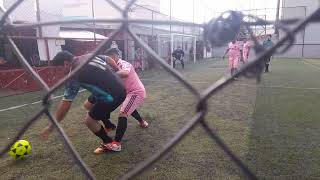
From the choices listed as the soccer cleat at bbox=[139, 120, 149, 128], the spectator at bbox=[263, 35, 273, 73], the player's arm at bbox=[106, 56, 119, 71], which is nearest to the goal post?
the spectator at bbox=[263, 35, 273, 73]

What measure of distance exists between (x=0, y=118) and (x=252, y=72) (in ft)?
21.5

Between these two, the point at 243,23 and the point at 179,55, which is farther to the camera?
the point at 179,55

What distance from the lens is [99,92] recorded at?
4117 millimetres

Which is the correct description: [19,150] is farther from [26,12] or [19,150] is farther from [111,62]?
[26,12]

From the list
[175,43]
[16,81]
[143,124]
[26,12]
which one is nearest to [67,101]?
[143,124]

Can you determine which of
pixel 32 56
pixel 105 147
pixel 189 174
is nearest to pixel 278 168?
pixel 189 174

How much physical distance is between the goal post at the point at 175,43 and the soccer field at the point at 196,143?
12714 millimetres

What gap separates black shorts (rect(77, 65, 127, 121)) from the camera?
3.98 metres

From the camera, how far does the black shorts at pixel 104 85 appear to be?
13.0 feet

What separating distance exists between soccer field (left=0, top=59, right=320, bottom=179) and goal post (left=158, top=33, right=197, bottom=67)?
41.7 ft

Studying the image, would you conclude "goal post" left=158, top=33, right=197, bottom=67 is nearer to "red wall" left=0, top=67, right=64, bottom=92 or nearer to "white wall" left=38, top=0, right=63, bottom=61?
"white wall" left=38, top=0, right=63, bottom=61

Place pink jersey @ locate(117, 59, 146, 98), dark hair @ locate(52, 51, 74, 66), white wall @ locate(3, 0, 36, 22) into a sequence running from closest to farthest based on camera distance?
1. dark hair @ locate(52, 51, 74, 66)
2. pink jersey @ locate(117, 59, 146, 98)
3. white wall @ locate(3, 0, 36, 22)

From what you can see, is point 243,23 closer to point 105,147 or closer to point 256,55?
point 256,55

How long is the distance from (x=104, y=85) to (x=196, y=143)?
1.55 metres
